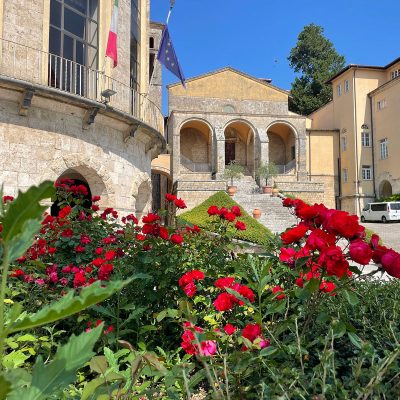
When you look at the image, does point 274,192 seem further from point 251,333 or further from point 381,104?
point 251,333

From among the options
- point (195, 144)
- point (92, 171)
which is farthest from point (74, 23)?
point (195, 144)

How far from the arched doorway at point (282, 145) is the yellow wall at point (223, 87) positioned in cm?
329

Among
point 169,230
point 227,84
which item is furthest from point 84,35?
point 227,84

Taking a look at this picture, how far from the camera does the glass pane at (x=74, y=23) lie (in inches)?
383

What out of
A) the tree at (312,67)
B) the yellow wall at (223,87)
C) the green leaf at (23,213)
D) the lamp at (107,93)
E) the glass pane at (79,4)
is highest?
the tree at (312,67)

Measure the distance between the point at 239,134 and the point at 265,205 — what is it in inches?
527

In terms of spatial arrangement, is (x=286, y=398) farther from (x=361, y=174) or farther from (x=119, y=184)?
(x=361, y=174)

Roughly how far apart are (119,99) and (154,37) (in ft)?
51.0

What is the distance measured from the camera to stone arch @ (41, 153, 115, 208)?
8.90m

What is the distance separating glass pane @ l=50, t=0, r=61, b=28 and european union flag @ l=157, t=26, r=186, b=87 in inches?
175

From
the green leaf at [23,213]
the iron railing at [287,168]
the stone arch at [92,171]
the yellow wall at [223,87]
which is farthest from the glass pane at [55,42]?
the iron railing at [287,168]

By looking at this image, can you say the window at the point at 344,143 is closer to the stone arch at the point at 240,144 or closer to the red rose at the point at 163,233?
the stone arch at the point at 240,144

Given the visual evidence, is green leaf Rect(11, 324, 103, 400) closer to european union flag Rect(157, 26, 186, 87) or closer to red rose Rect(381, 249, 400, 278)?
red rose Rect(381, 249, 400, 278)

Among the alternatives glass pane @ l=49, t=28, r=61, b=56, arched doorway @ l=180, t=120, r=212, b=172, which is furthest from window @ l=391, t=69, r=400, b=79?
glass pane @ l=49, t=28, r=61, b=56
